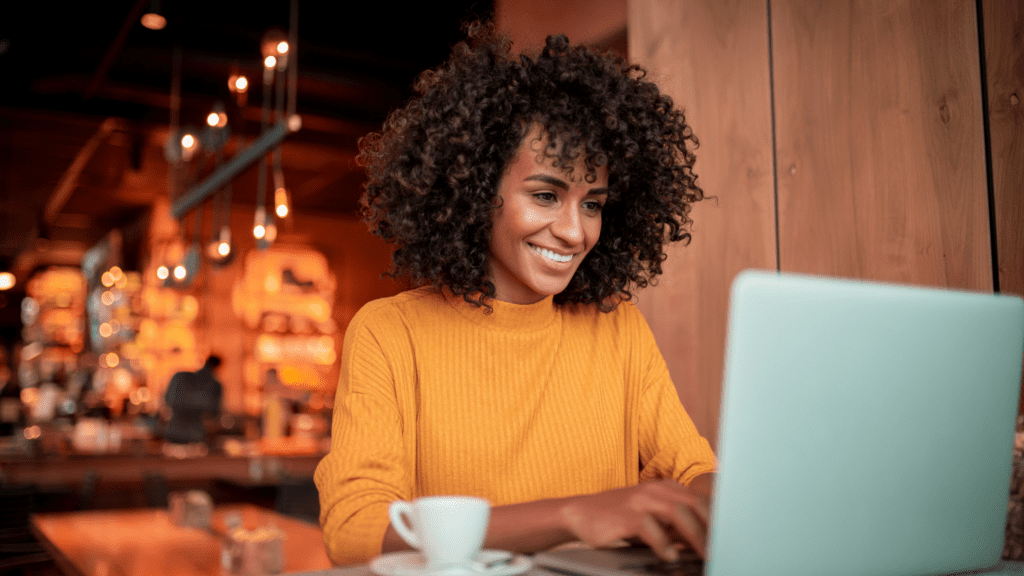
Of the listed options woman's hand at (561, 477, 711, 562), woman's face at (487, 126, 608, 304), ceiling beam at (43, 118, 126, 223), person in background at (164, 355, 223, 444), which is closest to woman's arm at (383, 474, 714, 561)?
woman's hand at (561, 477, 711, 562)

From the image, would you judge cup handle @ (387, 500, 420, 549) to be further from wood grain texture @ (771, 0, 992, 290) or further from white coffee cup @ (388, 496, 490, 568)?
wood grain texture @ (771, 0, 992, 290)

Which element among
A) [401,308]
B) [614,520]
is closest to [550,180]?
[401,308]

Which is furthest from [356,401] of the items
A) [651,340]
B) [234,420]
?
[234,420]

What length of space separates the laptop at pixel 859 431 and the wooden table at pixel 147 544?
1.51 m

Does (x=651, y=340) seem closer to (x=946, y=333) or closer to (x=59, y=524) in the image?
(x=946, y=333)

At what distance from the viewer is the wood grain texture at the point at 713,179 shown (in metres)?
1.97

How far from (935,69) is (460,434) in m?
1.16

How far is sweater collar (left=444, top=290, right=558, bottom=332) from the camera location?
1.39 meters

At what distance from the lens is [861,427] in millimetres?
673

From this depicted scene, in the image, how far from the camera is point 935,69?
1.54 meters

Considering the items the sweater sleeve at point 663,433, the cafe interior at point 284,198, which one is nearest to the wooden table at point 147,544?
the cafe interior at point 284,198

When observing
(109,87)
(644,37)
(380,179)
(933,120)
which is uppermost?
(109,87)

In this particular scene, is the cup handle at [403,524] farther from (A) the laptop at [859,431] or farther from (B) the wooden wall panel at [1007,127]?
(B) the wooden wall panel at [1007,127]

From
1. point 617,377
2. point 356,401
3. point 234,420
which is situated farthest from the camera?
point 234,420
